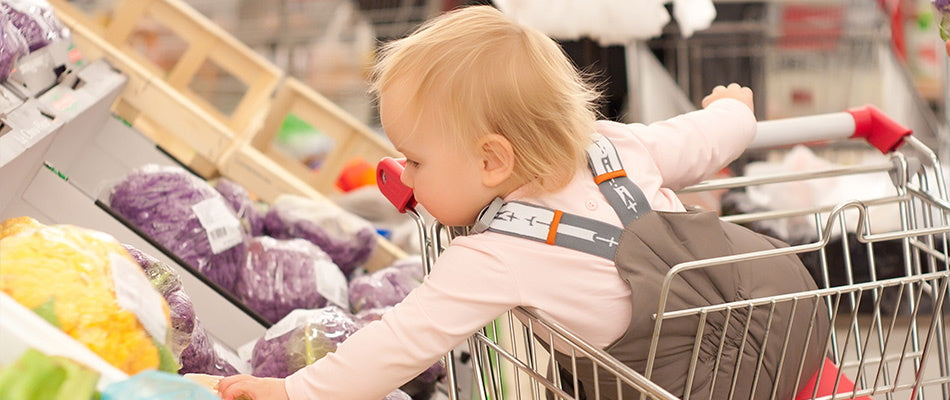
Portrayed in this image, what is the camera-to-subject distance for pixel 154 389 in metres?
0.76

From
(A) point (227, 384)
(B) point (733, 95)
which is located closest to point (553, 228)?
(A) point (227, 384)

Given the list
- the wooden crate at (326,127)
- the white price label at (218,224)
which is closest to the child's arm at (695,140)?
the white price label at (218,224)

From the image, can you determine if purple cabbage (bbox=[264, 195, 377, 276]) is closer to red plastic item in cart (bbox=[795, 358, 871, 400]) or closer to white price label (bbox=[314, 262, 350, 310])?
white price label (bbox=[314, 262, 350, 310])

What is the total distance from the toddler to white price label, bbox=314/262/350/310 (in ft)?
2.31

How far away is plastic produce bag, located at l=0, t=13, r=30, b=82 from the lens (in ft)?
4.66

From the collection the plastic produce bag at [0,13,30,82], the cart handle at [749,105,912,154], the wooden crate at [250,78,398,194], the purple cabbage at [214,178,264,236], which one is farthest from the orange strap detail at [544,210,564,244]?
the wooden crate at [250,78,398,194]

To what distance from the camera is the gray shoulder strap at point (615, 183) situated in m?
1.27

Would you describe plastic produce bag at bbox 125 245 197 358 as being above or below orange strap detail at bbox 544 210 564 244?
below

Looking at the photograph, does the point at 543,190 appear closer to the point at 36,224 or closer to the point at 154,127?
the point at 36,224

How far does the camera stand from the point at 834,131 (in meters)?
1.60

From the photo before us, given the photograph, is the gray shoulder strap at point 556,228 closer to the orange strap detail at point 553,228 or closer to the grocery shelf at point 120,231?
the orange strap detail at point 553,228

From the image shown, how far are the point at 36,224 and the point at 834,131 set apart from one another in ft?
3.86

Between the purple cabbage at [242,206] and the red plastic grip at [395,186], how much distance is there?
81cm

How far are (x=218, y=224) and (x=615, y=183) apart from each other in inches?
35.6
